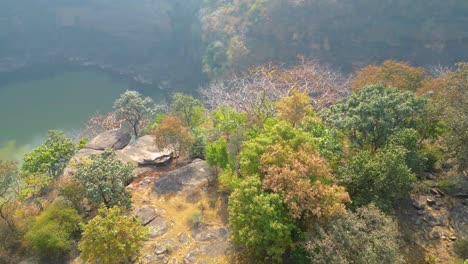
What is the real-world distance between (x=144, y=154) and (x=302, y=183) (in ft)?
43.4

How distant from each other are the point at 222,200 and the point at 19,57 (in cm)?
6521

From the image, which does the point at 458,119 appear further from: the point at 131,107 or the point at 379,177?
the point at 131,107

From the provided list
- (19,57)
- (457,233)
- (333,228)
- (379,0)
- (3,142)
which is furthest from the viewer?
(19,57)

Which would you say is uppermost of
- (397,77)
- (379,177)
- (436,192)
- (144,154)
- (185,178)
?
(397,77)

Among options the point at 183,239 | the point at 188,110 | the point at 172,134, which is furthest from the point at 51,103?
the point at 183,239

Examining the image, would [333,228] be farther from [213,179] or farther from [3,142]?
[3,142]

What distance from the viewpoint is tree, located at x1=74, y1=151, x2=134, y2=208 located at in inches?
605

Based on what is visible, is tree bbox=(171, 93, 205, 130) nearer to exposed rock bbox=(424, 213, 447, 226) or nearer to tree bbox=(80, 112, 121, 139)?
tree bbox=(80, 112, 121, 139)

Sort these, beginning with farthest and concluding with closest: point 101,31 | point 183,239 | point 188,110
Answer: point 101,31 → point 188,110 → point 183,239

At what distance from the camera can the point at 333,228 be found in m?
11.4

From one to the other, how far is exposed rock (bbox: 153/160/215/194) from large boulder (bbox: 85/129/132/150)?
6982 millimetres

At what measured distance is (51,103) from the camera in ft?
168

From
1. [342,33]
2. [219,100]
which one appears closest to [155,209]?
[219,100]

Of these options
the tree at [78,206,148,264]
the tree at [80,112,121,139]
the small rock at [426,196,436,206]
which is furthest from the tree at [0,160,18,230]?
the small rock at [426,196,436,206]
